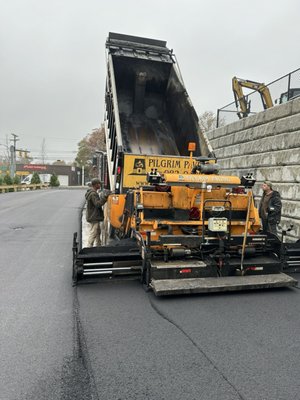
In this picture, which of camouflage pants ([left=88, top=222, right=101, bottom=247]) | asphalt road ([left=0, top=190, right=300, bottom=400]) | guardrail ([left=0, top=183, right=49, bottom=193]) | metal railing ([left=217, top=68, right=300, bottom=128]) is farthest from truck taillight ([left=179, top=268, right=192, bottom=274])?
guardrail ([left=0, top=183, right=49, bottom=193])

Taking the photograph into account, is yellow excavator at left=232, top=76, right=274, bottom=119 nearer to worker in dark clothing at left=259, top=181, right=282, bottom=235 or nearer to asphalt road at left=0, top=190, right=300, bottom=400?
worker in dark clothing at left=259, top=181, right=282, bottom=235

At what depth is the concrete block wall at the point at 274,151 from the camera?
7.92 metres

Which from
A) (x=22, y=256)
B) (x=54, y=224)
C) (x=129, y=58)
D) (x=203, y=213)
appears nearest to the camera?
(x=203, y=213)

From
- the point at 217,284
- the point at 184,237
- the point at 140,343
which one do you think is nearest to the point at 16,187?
the point at 184,237

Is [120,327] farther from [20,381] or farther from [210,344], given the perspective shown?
[20,381]

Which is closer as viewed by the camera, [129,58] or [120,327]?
[120,327]

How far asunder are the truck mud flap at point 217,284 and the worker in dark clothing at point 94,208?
8.58 feet

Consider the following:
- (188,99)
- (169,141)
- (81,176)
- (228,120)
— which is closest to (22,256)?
(169,141)

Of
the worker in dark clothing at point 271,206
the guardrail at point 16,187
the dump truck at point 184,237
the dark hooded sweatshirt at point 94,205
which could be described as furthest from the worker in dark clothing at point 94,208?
the guardrail at point 16,187

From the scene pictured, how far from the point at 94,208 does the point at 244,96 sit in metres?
7.96

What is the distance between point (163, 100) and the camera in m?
9.20

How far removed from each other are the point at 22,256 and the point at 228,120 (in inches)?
376

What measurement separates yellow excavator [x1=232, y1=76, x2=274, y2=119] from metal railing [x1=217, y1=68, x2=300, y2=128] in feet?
0.37

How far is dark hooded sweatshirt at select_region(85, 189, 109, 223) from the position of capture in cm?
665
